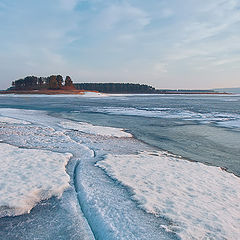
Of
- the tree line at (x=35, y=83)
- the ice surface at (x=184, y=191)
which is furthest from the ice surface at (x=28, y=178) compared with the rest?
the tree line at (x=35, y=83)

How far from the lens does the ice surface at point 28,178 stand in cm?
456

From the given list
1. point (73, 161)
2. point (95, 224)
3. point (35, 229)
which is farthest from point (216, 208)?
point (73, 161)

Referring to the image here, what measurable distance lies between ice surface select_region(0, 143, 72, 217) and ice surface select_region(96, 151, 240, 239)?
1372 mm

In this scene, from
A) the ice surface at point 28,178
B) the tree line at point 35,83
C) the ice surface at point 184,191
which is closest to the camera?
the ice surface at point 184,191

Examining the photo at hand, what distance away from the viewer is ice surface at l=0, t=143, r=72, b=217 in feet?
15.0

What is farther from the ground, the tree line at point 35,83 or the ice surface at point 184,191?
the tree line at point 35,83

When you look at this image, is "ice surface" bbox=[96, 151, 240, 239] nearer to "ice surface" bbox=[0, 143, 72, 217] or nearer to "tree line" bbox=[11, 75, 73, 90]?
"ice surface" bbox=[0, 143, 72, 217]

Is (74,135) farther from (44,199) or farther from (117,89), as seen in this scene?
(117,89)

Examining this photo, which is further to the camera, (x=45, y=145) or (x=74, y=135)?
(x=74, y=135)

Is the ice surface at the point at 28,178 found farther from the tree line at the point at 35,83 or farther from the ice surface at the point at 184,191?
the tree line at the point at 35,83

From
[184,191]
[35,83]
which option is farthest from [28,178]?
[35,83]

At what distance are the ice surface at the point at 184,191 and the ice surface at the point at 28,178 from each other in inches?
54.0

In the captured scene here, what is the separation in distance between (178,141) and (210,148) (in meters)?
1.58

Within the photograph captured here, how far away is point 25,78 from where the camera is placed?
97.4 meters
